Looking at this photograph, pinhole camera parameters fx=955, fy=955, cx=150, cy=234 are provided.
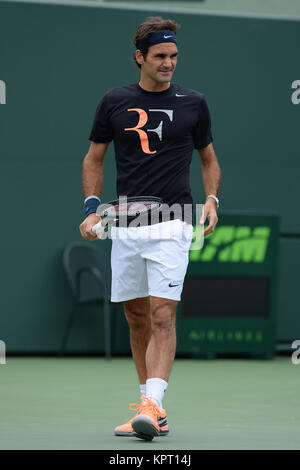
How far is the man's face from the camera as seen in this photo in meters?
4.71

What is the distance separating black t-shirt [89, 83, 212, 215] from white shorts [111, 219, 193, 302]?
0.17 meters

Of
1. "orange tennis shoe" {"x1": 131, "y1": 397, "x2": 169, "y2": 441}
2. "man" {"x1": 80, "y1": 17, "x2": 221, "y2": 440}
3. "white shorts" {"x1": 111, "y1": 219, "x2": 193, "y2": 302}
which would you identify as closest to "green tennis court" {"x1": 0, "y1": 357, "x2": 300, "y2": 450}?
"orange tennis shoe" {"x1": 131, "y1": 397, "x2": 169, "y2": 441}

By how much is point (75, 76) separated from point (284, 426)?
5150 mm

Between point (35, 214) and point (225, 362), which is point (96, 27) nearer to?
point (35, 214)

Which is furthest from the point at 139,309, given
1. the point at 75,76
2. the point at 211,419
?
the point at 75,76

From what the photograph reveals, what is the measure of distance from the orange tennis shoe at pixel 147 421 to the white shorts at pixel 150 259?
1.77 feet

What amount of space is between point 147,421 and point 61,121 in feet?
17.6

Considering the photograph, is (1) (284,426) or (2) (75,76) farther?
(2) (75,76)

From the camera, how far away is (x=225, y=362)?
29.8 ft

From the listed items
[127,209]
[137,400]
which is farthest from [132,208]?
[137,400]

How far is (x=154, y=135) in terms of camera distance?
15.6ft

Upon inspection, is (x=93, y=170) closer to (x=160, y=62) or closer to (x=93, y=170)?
(x=93, y=170)

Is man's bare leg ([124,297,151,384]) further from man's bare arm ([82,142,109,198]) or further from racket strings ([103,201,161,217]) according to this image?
man's bare arm ([82,142,109,198])
